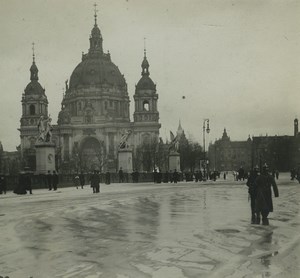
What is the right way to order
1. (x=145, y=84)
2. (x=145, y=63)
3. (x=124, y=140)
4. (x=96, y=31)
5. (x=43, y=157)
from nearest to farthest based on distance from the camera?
(x=43, y=157), (x=124, y=140), (x=145, y=84), (x=145, y=63), (x=96, y=31)

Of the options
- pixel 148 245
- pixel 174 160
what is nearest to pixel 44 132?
pixel 174 160

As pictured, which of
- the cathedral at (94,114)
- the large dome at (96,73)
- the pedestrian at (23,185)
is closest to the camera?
the pedestrian at (23,185)

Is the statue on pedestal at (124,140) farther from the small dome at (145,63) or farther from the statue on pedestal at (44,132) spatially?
the small dome at (145,63)

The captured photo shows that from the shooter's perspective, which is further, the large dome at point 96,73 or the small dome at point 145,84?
the large dome at point 96,73

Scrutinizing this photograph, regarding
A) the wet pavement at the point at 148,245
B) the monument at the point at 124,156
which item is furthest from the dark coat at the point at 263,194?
the monument at the point at 124,156

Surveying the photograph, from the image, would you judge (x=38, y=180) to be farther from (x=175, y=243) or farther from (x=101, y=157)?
(x=101, y=157)

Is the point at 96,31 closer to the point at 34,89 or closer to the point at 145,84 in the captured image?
the point at 34,89

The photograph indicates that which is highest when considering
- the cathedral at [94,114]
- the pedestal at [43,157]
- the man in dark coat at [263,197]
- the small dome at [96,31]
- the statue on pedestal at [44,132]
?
the small dome at [96,31]

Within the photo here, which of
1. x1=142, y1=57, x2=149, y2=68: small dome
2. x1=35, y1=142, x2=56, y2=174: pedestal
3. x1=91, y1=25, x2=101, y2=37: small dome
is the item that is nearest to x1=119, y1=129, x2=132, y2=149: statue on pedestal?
x1=35, y1=142, x2=56, y2=174: pedestal

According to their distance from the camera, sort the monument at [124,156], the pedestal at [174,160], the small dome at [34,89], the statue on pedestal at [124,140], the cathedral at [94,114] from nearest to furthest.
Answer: the statue on pedestal at [124,140]
the monument at [124,156]
the pedestal at [174,160]
the cathedral at [94,114]
the small dome at [34,89]
